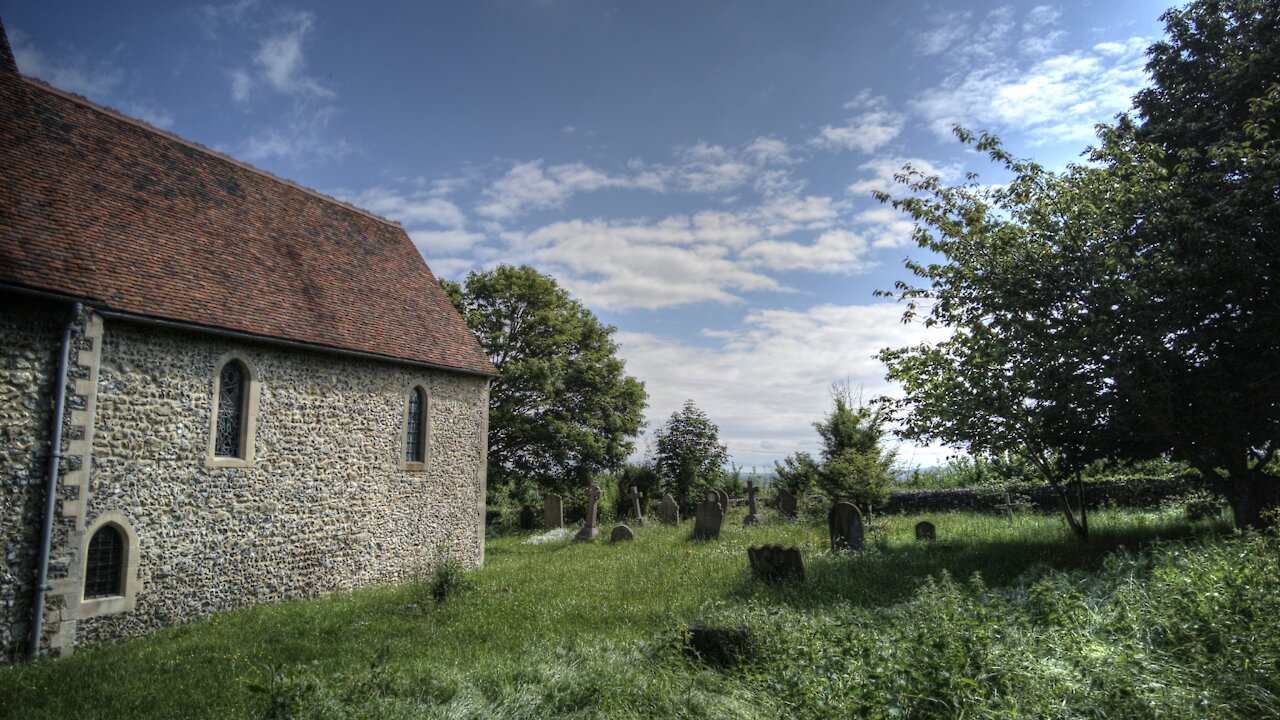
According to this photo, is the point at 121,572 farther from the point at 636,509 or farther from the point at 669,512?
the point at 669,512

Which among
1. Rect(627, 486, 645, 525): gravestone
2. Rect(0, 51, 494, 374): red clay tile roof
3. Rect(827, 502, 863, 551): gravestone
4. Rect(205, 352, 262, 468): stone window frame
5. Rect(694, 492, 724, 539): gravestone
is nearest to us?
Rect(0, 51, 494, 374): red clay tile roof

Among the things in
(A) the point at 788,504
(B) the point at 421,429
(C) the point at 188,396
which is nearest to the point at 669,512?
(A) the point at 788,504

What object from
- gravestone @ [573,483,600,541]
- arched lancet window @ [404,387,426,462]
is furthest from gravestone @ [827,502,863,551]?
arched lancet window @ [404,387,426,462]

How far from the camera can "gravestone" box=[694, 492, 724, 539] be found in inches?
718

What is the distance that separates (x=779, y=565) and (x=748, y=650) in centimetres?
491

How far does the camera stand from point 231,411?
12.1 meters

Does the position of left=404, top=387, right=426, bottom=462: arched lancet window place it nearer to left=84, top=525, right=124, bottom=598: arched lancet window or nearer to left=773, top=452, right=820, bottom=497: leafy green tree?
left=84, top=525, right=124, bottom=598: arched lancet window

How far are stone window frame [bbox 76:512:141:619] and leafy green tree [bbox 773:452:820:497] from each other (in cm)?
2003

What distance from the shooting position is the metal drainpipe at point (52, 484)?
9.14 meters

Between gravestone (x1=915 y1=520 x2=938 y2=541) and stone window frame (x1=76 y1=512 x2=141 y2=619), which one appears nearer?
stone window frame (x1=76 y1=512 x2=141 y2=619)

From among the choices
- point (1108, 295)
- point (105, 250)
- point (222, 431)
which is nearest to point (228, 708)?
point (222, 431)

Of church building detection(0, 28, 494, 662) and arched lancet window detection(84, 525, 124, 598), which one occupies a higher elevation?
church building detection(0, 28, 494, 662)

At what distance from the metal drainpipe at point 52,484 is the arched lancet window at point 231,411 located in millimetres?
2412

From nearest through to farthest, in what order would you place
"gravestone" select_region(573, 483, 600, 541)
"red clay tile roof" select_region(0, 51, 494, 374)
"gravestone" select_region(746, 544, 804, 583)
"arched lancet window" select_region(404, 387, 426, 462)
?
"red clay tile roof" select_region(0, 51, 494, 374), "gravestone" select_region(746, 544, 804, 583), "arched lancet window" select_region(404, 387, 426, 462), "gravestone" select_region(573, 483, 600, 541)
